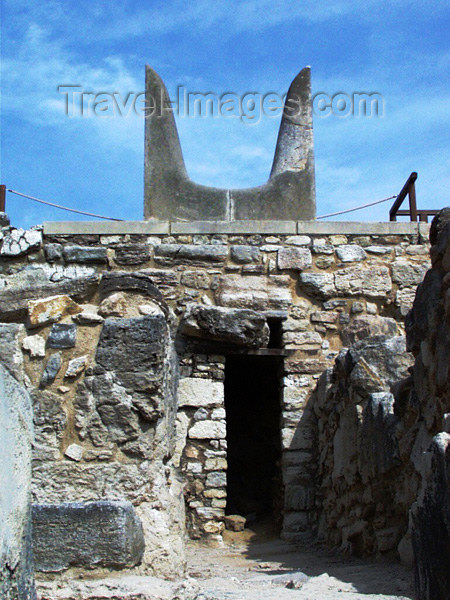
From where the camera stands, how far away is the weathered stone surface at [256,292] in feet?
19.3

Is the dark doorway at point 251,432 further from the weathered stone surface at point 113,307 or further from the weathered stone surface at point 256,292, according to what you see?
the weathered stone surface at point 113,307

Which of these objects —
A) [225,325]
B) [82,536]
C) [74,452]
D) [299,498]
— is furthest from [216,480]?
[82,536]

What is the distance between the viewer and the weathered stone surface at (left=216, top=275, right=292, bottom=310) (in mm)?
5879

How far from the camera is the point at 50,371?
3.16 metres

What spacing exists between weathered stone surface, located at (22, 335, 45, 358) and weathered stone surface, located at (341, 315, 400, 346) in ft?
10.7

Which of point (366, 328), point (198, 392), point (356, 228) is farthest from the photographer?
point (356, 228)

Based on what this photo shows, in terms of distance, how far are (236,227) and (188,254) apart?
0.48m

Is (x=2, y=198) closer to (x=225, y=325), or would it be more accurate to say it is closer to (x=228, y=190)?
(x=228, y=190)

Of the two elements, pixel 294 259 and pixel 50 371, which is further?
pixel 294 259

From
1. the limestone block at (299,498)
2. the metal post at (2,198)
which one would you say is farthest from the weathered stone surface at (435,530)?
the metal post at (2,198)

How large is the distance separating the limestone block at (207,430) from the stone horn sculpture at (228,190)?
1.80 m

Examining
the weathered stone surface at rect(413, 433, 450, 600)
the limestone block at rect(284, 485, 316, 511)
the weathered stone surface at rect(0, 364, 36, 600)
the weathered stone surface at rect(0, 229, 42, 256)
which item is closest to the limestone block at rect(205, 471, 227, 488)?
the limestone block at rect(284, 485, 316, 511)

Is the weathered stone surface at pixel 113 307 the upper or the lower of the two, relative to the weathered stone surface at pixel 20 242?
lower

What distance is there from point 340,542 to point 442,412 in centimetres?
207
